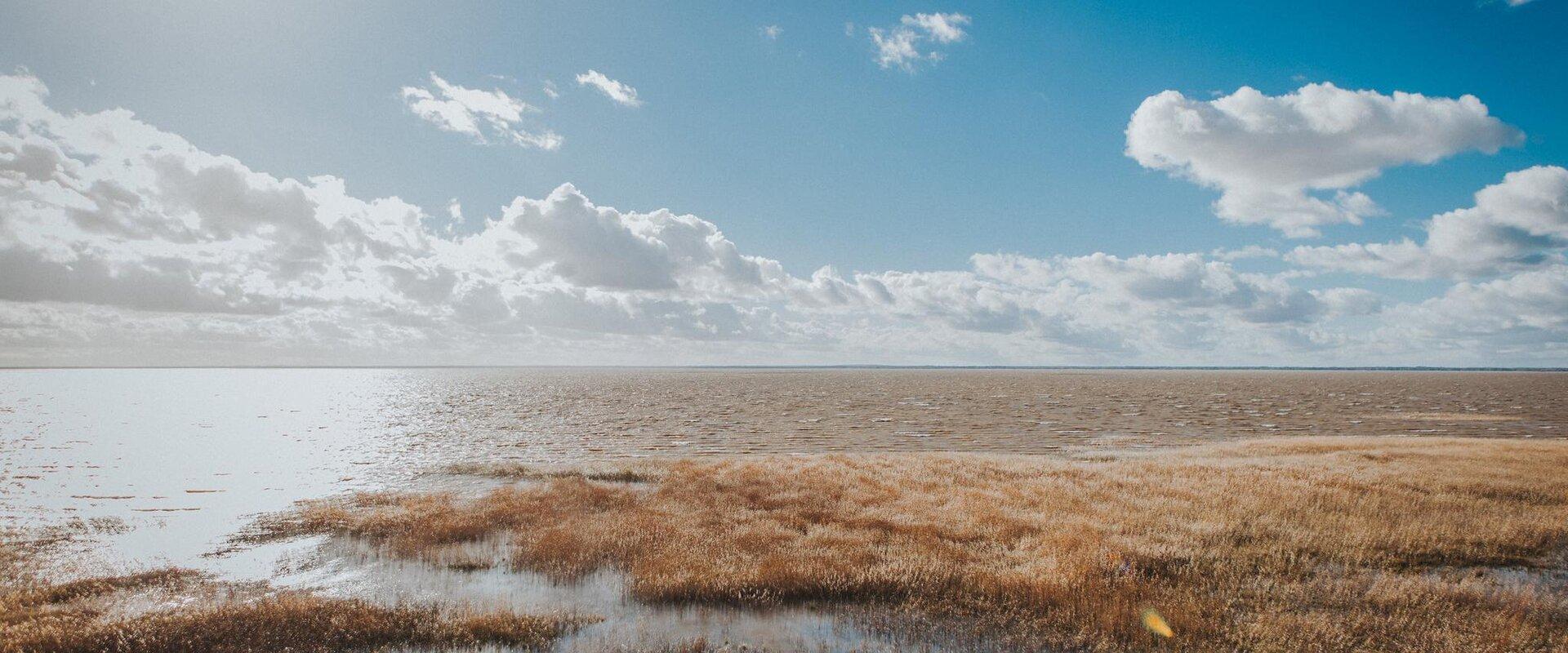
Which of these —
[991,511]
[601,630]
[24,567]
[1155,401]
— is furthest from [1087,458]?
[1155,401]

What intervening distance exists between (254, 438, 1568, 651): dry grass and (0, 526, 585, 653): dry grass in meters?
2.97

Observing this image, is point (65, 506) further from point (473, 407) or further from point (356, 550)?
point (473, 407)

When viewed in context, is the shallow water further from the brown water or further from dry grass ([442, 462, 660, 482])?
dry grass ([442, 462, 660, 482])

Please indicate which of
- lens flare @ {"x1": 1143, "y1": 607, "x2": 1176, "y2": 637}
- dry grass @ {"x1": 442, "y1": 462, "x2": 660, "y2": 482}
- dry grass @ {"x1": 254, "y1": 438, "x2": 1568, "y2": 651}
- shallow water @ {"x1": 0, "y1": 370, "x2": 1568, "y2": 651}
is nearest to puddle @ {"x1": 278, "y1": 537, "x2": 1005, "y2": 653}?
shallow water @ {"x1": 0, "y1": 370, "x2": 1568, "y2": 651}

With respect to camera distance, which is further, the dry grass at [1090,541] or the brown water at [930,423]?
the brown water at [930,423]

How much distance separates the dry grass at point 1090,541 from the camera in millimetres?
11203

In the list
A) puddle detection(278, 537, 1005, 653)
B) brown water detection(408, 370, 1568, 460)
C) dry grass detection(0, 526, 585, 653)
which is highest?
dry grass detection(0, 526, 585, 653)

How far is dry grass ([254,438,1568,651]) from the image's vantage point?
11.2m

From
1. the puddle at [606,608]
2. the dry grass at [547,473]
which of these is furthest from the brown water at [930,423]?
the puddle at [606,608]

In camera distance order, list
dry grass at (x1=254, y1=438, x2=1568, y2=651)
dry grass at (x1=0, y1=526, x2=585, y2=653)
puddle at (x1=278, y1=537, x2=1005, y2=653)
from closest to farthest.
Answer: dry grass at (x1=0, y1=526, x2=585, y2=653) → puddle at (x1=278, y1=537, x2=1005, y2=653) → dry grass at (x1=254, y1=438, x2=1568, y2=651)

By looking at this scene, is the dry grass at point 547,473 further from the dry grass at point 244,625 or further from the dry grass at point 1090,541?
the dry grass at point 244,625

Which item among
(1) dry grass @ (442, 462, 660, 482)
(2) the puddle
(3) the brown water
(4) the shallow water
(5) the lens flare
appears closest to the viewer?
(2) the puddle

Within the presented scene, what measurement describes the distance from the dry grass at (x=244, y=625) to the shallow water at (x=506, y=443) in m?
0.96

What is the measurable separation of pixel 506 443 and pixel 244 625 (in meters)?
30.1
